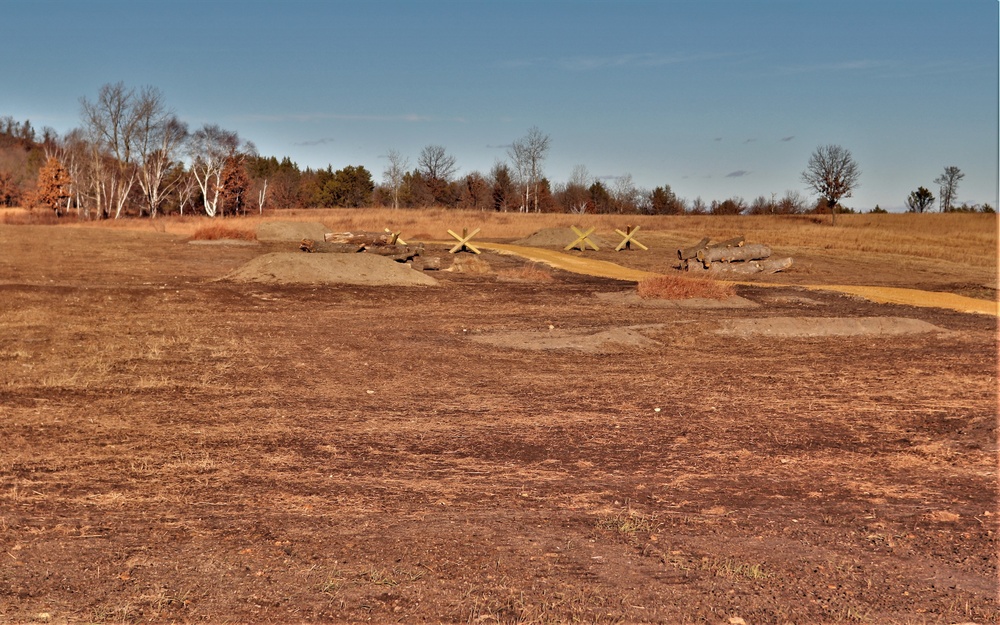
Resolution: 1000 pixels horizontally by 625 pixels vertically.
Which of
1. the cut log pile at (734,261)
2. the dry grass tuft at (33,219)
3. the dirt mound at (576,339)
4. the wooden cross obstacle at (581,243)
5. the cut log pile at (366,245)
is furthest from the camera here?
the dry grass tuft at (33,219)

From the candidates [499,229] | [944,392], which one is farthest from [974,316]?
[499,229]

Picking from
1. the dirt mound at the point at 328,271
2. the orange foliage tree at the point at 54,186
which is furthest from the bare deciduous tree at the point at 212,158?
the dirt mound at the point at 328,271

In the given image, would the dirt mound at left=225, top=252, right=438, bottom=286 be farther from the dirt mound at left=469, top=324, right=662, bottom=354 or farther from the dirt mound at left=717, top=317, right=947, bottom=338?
the dirt mound at left=717, top=317, right=947, bottom=338

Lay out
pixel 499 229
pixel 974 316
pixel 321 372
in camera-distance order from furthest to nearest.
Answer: pixel 499 229, pixel 974 316, pixel 321 372

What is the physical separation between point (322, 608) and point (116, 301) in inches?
650

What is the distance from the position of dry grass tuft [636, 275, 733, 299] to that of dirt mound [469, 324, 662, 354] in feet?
18.6

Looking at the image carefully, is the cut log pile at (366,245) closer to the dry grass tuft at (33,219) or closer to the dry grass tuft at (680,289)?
the dry grass tuft at (680,289)

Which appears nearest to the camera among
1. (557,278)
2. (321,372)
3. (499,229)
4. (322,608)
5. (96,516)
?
(322,608)

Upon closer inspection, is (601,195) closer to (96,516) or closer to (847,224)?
(847,224)

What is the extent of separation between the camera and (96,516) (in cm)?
583

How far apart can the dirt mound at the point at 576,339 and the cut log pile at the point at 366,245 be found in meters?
15.9

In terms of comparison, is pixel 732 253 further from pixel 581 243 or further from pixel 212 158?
pixel 212 158

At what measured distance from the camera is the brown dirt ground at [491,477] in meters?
4.70

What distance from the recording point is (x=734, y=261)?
98.8 feet
